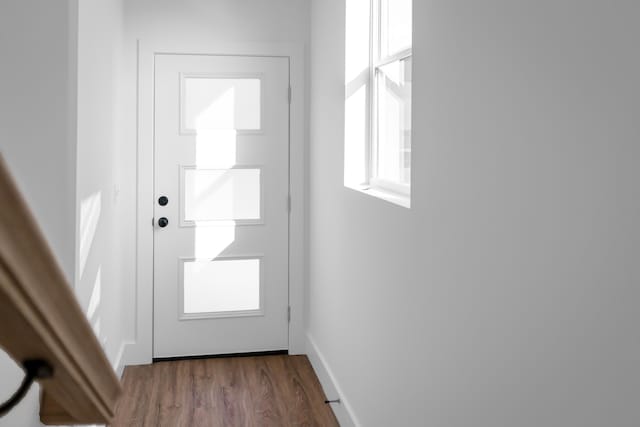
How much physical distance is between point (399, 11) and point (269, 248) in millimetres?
2026

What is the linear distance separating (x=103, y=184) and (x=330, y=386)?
1664mm

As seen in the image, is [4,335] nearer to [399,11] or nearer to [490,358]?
[490,358]

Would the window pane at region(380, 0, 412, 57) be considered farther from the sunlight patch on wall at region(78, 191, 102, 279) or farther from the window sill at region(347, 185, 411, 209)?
the sunlight patch on wall at region(78, 191, 102, 279)

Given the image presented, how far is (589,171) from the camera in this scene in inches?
44.9

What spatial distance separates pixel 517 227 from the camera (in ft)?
4.62

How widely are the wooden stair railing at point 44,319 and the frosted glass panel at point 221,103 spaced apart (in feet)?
11.9

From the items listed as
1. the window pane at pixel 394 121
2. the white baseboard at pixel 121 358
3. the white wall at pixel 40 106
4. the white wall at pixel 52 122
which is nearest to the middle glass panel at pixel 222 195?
the white baseboard at pixel 121 358

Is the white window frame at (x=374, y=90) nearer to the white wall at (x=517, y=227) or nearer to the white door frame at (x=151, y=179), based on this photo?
the white wall at (x=517, y=227)

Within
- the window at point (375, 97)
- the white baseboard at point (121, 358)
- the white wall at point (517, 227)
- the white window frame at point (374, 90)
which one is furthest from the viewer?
the white baseboard at point (121, 358)

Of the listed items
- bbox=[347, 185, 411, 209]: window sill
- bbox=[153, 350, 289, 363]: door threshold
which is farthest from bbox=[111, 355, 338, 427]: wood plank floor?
bbox=[347, 185, 411, 209]: window sill

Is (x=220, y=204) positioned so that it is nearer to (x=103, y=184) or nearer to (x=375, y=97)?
(x=103, y=184)

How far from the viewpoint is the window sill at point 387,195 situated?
7.80 feet

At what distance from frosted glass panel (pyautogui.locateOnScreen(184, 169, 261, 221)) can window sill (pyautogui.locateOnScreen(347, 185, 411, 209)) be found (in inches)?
50.1

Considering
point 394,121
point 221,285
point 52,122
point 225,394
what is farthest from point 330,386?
point 52,122
